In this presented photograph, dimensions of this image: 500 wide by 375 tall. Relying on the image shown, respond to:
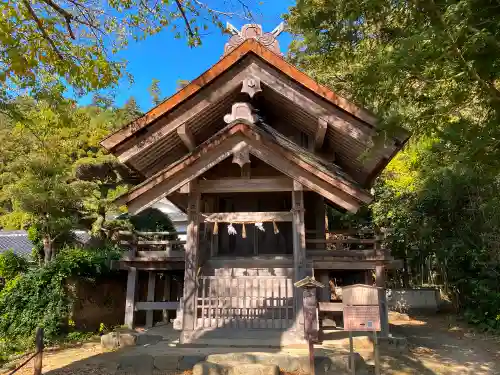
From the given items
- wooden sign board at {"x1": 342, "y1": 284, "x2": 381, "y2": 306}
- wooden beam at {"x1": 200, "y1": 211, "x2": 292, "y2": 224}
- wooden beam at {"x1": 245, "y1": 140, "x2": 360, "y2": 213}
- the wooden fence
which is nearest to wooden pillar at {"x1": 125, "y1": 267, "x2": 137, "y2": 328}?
the wooden fence

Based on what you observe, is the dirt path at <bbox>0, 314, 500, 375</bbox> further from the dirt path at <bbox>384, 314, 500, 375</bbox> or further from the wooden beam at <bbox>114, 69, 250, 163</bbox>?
the wooden beam at <bbox>114, 69, 250, 163</bbox>

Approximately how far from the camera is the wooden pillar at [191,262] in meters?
8.46

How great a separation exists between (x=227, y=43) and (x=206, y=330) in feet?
23.7

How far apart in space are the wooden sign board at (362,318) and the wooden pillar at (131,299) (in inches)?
289

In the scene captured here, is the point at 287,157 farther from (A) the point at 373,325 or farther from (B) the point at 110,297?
(B) the point at 110,297

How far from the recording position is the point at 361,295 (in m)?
6.37

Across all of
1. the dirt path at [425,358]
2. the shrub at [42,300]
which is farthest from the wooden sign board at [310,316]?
the shrub at [42,300]

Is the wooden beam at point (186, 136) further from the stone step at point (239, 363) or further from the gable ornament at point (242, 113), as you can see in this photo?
the stone step at point (239, 363)

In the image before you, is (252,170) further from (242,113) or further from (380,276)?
(380,276)

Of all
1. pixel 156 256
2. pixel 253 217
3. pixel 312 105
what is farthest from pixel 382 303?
pixel 156 256

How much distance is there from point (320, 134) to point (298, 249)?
2795mm

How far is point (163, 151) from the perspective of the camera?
411 inches

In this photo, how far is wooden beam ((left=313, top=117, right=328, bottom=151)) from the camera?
8.93 m

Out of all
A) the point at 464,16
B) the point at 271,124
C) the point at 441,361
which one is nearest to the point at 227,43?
the point at 271,124
